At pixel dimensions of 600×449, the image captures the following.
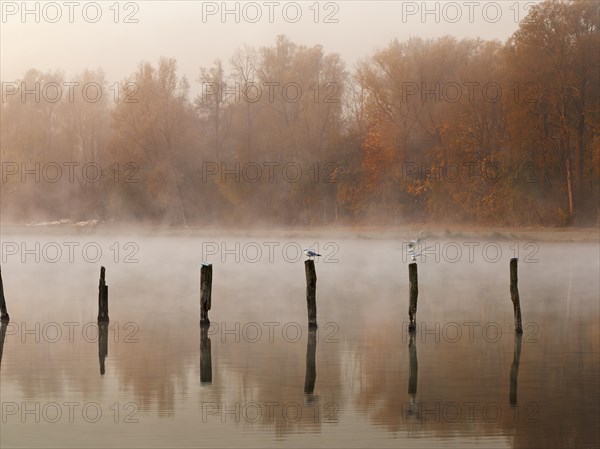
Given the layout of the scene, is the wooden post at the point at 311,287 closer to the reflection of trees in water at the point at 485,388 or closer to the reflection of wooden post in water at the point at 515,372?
the reflection of trees in water at the point at 485,388

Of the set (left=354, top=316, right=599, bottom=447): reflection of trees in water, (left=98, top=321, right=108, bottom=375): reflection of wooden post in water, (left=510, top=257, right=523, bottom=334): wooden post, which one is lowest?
(left=354, top=316, right=599, bottom=447): reflection of trees in water

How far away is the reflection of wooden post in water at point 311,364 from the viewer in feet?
69.7

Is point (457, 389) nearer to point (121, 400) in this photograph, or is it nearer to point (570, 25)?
point (121, 400)

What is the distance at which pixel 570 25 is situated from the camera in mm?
64250

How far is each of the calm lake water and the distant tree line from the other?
58.1 feet

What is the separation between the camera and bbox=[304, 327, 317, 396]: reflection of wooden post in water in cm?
2123

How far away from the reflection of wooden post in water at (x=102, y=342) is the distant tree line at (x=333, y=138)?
39063 mm

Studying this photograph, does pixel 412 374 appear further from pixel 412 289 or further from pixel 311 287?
pixel 311 287

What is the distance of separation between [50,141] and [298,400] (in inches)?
3116

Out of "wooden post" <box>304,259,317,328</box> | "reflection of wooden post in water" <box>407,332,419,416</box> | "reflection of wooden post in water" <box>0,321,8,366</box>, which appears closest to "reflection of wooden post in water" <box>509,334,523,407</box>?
"reflection of wooden post in water" <box>407,332,419,416</box>

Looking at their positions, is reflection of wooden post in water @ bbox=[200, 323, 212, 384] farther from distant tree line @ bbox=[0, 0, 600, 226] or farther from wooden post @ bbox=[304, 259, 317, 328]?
distant tree line @ bbox=[0, 0, 600, 226]

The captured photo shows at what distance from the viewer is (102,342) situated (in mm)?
27297

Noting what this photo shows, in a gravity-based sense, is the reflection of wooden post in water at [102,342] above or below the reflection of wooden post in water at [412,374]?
above

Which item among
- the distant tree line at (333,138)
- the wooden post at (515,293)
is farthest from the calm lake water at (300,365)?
the distant tree line at (333,138)
